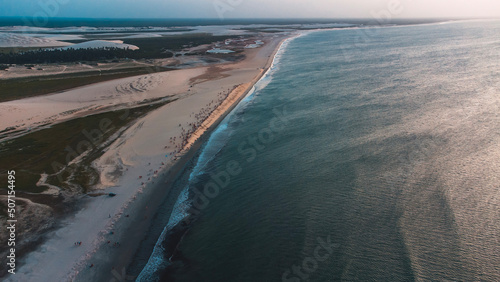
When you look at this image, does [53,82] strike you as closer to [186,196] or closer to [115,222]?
[186,196]

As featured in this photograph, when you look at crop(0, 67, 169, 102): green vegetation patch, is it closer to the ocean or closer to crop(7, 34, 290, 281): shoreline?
crop(7, 34, 290, 281): shoreline

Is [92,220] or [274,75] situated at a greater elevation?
→ [274,75]

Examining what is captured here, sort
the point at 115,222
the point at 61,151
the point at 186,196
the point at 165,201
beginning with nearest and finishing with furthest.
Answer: the point at 115,222, the point at 165,201, the point at 186,196, the point at 61,151

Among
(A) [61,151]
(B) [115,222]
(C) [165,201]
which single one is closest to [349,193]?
(C) [165,201]

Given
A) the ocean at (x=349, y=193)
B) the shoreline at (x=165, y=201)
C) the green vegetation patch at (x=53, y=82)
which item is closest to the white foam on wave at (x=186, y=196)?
the ocean at (x=349, y=193)

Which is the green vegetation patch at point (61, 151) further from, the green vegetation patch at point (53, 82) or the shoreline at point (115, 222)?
the green vegetation patch at point (53, 82)

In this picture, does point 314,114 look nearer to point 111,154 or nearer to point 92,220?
point 111,154

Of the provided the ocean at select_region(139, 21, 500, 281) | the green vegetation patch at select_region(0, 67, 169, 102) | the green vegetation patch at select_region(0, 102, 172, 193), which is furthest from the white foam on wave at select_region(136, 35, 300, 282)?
the green vegetation patch at select_region(0, 67, 169, 102)

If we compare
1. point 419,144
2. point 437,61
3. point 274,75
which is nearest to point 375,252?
point 419,144
